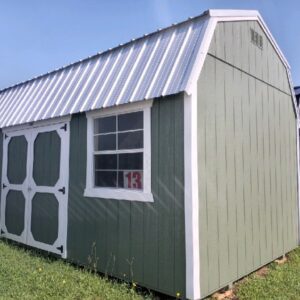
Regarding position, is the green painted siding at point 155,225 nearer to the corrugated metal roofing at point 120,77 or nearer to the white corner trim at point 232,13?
the corrugated metal roofing at point 120,77

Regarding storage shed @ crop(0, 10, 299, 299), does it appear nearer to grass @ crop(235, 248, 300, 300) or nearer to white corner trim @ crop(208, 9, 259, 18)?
white corner trim @ crop(208, 9, 259, 18)

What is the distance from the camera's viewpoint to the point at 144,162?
4.47m

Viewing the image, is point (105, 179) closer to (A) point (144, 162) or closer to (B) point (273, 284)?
(A) point (144, 162)

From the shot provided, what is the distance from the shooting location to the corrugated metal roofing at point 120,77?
14.3 ft

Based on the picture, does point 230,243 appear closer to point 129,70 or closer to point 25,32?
point 129,70

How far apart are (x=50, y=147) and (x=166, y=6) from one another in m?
3.81

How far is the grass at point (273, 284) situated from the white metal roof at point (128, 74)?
269cm

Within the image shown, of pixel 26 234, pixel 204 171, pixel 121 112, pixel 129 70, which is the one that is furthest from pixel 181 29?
pixel 26 234

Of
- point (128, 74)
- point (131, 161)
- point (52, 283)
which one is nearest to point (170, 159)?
point (131, 161)

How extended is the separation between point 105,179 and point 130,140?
0.79 m

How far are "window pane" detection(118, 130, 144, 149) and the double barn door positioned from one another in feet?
3.96

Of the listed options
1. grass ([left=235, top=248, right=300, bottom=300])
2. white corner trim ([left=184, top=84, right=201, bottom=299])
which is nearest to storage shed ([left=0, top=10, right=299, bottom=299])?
white corner trim ([left=184, top=84, right=201, bottom=299])

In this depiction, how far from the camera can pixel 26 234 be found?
6.45 m

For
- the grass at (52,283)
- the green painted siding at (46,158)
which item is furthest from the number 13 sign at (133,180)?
the green painted siding at (46,158)
